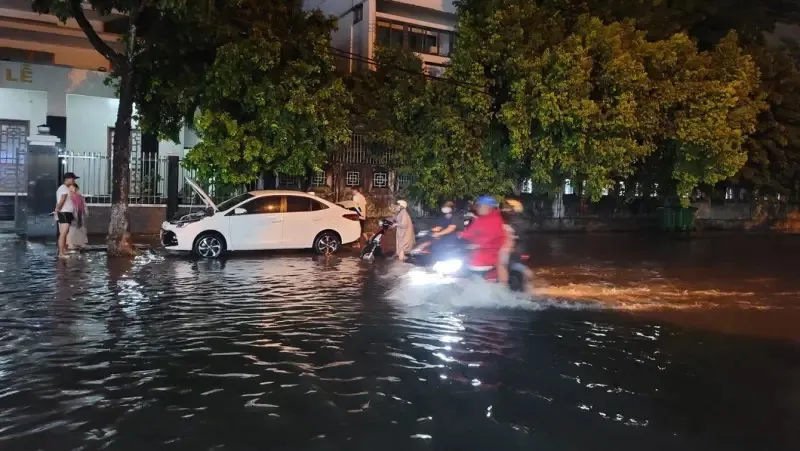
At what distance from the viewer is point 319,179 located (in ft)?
80.2

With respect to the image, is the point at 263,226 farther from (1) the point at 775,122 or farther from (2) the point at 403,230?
(1) the point at 775,122

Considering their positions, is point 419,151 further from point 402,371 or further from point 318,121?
point 402,371

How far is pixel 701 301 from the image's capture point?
36.2ft

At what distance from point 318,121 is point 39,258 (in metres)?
7.95

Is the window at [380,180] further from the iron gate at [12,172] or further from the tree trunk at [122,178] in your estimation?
the iron gate at [12,172]

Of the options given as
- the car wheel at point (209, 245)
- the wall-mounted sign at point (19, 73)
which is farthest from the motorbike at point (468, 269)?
the wall-mounted sign at point (19, 73)

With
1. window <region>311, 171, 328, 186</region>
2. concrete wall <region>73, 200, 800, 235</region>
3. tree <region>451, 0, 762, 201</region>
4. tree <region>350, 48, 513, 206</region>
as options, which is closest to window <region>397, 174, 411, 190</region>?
concrete wall <region>73, 200, 800, 235</region>

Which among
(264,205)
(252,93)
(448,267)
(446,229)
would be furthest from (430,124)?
(448,267)

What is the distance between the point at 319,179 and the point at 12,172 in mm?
9961

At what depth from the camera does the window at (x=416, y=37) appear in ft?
94.4

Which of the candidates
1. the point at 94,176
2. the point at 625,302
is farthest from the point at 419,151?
the point at 625,302

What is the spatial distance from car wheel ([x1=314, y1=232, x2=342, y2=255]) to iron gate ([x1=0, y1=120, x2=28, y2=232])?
9349 millimetres

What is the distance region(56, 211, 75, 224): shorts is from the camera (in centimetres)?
1431

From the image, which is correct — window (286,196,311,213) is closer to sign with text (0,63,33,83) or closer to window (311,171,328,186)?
window (311,171,328,186)
